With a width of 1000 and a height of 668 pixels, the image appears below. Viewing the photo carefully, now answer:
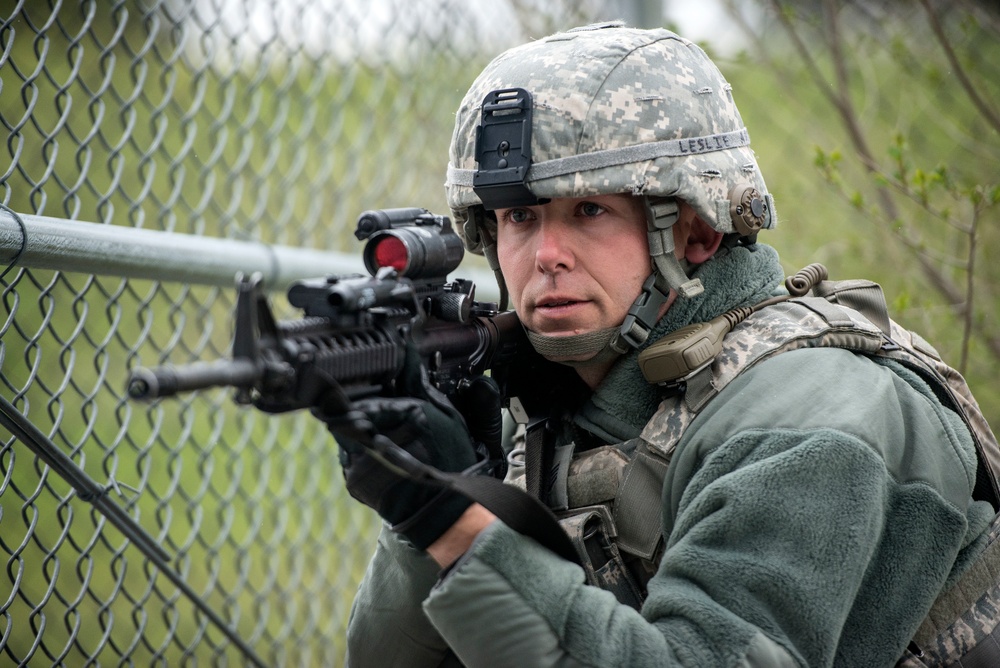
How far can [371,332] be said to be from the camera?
5.80ft

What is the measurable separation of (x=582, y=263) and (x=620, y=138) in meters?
0.27

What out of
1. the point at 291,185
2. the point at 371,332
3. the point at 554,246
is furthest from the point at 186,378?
the point at 291,185

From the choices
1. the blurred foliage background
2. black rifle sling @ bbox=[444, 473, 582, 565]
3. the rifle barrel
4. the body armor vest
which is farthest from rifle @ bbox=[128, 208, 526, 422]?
the blurred foliage background

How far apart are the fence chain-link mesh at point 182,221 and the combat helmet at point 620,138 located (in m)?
0.85

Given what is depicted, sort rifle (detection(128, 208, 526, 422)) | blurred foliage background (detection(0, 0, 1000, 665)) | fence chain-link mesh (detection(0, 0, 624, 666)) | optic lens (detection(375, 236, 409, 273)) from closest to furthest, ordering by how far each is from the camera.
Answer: rifle (detection(128, 208, 526, 422)) → optic lens (detection(375, 236, 409, 273)) → fence chain-link mesh (detection(0, 0, 624, 666)) → blurred foliage background (detection(0, 0, 1000, 665))

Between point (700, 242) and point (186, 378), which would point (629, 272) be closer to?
point (700, 242)

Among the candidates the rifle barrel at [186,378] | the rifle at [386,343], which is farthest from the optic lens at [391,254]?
the rifle barrel at [186,378]

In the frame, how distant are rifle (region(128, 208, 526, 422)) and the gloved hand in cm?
5

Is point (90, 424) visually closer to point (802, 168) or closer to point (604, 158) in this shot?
point (604, 158)

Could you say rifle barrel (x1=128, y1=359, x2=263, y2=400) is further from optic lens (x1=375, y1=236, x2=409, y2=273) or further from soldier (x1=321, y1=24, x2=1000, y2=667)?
optic lens (x1=375, y1=236, x2=409, y2=273)

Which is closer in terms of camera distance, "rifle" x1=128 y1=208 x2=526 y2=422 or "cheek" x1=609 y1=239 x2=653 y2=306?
"rifle" x1=128 y1=208 x2=526 y2=422

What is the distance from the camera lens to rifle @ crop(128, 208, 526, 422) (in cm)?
149

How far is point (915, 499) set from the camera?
1880 mm

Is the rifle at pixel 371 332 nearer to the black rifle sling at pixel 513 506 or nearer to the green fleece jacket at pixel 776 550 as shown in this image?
the black rifle sling at pixel 513 506
